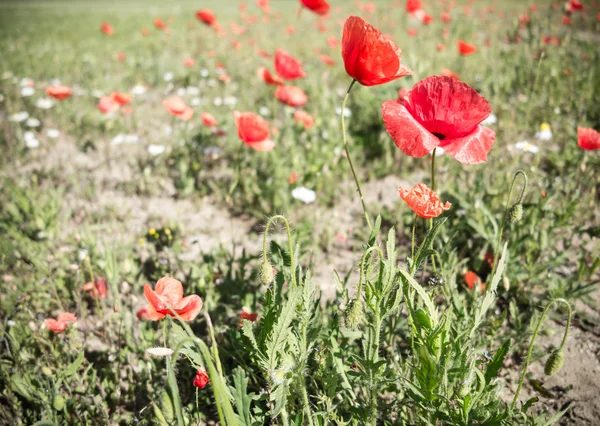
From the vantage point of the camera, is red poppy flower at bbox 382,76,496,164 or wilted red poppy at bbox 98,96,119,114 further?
wilted red poppy at bbox 98,96,119,114

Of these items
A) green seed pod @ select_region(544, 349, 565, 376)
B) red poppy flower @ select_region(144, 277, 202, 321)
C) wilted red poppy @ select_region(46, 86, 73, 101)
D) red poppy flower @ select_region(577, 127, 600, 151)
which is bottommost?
green seed pod @ select_region(544, 349, 565, 376)

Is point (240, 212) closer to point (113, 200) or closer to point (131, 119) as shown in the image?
point (113, 200)

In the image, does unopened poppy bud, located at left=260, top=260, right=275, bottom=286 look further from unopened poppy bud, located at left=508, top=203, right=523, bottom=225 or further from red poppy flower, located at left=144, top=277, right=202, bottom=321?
unopened poppy bud, located at left=508, top=203, right=523, bottom=225

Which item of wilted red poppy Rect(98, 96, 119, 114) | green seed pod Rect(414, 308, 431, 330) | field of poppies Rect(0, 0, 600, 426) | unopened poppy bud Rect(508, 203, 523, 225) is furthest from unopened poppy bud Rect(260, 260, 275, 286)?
wilted red poppy Rect(98, 96, 119, 114)

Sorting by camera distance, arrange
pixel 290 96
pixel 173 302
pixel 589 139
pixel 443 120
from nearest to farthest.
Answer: pixel 443 120 < pixel 173 302 < pixel 589 139 < pixel 290 96

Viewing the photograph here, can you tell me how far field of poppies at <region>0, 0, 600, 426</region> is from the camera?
45.9 inches

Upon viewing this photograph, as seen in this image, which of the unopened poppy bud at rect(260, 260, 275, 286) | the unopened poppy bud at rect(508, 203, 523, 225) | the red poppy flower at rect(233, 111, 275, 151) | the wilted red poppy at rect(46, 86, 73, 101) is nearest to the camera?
the unopened poppy bud at rect(260, 260, 275, 286)

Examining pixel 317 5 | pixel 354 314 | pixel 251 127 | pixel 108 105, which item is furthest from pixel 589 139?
pixel 108 105

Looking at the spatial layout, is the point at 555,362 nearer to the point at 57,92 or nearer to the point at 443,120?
the point at 443,120

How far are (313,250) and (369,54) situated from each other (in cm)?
148

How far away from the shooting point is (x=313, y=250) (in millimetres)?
2396

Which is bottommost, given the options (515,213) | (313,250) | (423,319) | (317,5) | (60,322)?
(313,250)

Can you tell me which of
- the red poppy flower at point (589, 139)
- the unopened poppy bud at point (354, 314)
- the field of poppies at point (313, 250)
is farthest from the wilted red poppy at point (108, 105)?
the red poppy flower at point (589, 139)

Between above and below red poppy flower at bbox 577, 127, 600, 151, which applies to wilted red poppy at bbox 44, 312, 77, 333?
below
